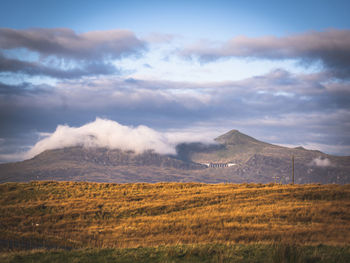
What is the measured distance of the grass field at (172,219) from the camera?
2417 cm

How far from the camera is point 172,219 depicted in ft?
112

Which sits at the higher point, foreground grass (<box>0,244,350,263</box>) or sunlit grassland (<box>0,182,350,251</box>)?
foreground grass (<box>0,244,350,263</box>)

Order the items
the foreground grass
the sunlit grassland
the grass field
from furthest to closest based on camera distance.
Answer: the sunlit grassland
the grass field
the foreground grass

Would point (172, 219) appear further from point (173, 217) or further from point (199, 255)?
point (199, 255)

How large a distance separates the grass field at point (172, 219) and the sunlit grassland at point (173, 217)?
0.25ft

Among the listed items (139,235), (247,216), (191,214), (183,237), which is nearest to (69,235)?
(139,235)

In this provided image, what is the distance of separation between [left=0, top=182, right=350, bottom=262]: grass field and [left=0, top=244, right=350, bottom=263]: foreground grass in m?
0.16

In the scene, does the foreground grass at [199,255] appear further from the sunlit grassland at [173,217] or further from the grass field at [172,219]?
the sunlit grassland at [173,217]

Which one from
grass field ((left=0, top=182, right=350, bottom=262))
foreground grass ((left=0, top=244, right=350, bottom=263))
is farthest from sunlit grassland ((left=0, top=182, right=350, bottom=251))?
foreground grass ((left=0, top=244, right=350, bottom=263))

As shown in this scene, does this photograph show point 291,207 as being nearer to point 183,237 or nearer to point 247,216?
point 247,216

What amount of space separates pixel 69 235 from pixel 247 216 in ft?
55.6

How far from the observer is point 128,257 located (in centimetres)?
1611

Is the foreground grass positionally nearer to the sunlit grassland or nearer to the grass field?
the grass field

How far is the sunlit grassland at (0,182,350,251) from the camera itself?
2614 centimetres
